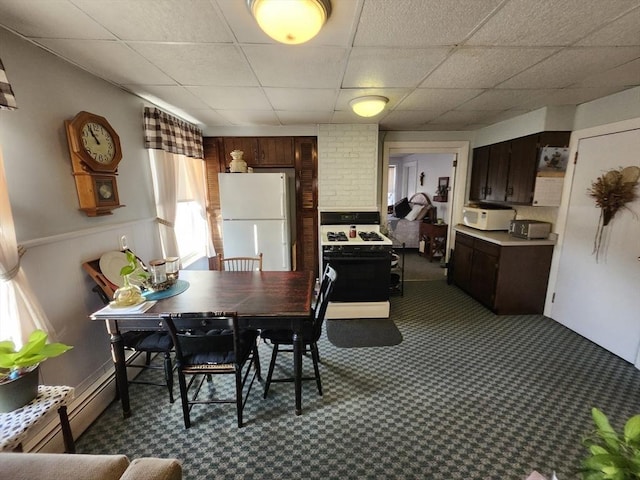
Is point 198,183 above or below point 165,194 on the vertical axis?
above

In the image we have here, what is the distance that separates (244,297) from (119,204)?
4.28 feet

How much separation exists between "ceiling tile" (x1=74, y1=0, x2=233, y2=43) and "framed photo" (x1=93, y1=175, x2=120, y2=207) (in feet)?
3.18

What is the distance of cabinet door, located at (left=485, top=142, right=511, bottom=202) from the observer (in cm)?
335

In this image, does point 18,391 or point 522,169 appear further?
point 522,169

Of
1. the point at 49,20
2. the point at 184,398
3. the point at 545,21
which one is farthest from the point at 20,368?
the point at 545,21

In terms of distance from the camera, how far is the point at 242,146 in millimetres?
3820

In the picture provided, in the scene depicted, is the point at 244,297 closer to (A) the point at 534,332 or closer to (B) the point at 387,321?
(B) the point at 387,321

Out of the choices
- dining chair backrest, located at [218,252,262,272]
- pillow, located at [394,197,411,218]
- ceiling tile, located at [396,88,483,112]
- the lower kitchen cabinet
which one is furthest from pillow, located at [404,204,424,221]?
dining chair backrest, located at [218,252,262,272]

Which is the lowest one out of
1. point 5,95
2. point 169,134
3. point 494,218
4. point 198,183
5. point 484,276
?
point 484,276

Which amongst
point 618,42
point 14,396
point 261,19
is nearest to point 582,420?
point 618,42

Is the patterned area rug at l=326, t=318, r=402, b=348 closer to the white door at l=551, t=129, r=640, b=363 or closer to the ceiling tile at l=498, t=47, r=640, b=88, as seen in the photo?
the white door at l=551, t=129, r=640, b=363

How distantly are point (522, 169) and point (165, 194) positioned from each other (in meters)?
3.89

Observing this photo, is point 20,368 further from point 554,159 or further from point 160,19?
point 554,159

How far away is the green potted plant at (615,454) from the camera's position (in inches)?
26.0
